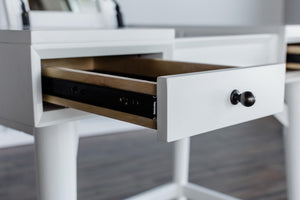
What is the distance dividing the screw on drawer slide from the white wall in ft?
4.48

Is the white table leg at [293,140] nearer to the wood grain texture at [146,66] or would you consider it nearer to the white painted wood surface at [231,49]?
the white painted wood surface at [231,49]

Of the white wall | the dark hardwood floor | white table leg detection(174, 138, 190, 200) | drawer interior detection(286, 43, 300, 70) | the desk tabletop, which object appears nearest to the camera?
the desk tabletop

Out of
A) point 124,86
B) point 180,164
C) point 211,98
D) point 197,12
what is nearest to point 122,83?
point 124,86

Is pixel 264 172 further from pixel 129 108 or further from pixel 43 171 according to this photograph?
pixel 129 108

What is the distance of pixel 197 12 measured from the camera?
223cm

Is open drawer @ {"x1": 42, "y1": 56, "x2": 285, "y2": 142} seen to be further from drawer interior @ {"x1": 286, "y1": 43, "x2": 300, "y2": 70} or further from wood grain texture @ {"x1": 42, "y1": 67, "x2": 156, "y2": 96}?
drawer interior @ {"x1": 286, "y1": 43, "x2": 300, "y2": 70}

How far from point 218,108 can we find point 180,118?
7 centimetres

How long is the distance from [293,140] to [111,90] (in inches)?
30.6

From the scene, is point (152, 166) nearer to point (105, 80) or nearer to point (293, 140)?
point (293, 140)

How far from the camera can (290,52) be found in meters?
1.15

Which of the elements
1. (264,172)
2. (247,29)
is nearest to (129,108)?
(247,29)

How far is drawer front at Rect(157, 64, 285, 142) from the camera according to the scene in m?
0.55

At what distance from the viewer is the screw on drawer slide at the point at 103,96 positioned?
58cm

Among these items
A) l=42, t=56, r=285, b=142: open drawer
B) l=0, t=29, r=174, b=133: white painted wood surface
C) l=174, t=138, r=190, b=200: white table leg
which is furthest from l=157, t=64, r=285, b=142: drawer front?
l=174, t=138, r=190, b=200: white table leg
